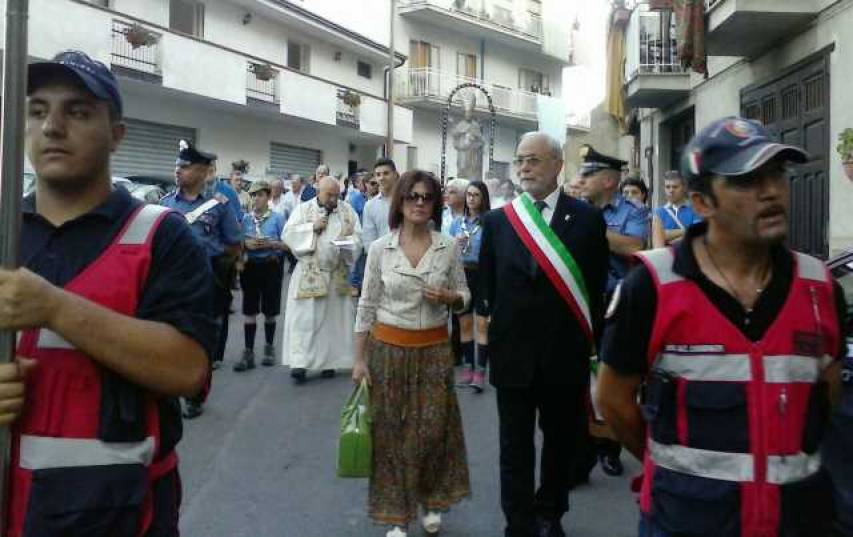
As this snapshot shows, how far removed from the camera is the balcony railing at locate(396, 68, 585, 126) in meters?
39.3

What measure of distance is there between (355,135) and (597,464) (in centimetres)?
2965

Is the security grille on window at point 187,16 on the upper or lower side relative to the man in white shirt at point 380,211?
upper

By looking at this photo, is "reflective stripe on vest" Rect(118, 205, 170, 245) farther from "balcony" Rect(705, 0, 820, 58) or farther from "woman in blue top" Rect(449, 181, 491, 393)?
"balcony" Rect(705, 0, 820, 58)

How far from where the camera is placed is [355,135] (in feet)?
116

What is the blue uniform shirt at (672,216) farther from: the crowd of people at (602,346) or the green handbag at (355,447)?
the crowd of people at (602,346)

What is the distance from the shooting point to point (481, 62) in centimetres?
4294

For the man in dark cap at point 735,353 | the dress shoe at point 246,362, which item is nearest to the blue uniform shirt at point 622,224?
the man in dark cap at point 735,353

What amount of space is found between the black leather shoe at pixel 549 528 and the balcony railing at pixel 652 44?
44.6ft

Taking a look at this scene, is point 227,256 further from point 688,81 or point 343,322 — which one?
point 688,81

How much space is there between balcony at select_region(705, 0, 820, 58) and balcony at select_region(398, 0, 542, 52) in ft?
87.1

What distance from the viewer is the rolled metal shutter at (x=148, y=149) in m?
24.1

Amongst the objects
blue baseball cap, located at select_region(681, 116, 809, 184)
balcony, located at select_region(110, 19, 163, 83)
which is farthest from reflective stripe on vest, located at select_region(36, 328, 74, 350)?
balcony, located at select_region(110, 19, 163, 83)

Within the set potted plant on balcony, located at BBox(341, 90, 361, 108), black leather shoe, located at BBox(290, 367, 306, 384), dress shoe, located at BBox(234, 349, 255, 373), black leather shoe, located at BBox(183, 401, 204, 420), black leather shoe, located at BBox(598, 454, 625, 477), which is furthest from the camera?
potted plant on balcony, located at BBox(341, 90, 361, 108)

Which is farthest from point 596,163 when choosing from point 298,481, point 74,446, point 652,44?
point 652,44
